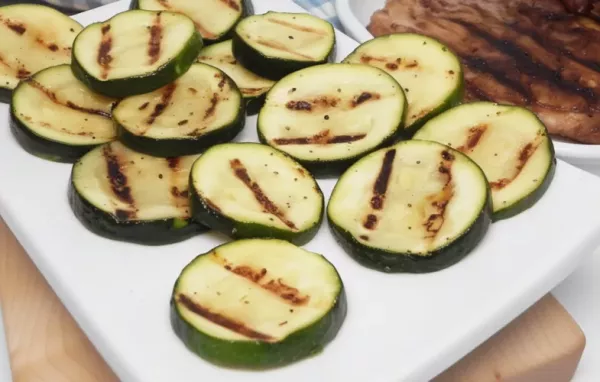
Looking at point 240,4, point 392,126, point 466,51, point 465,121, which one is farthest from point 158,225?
point 466,51

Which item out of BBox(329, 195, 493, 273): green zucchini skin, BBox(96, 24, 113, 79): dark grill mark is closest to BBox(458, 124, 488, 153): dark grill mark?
BBox(329, 195, 493, 273): green zucchini skin

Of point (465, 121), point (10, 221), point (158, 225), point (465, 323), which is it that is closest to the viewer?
point (465, 323)

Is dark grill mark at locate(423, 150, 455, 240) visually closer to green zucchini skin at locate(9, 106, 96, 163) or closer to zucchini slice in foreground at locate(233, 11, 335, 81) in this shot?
zucchini slice in foreground at locate(233, 11, 335, 81)

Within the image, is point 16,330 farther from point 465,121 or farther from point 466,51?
point 466,51

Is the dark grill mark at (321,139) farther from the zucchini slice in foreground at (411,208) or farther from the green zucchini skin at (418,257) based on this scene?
the green zucchini skin at (418,257)

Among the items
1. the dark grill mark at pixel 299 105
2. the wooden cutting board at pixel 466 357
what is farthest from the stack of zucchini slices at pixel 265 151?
the wooden cutting board at pixel 466 357

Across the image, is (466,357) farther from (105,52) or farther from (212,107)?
(105,52)
